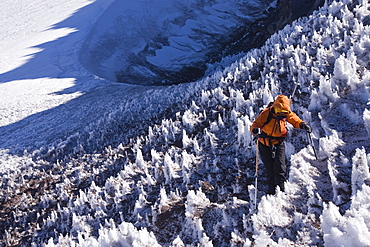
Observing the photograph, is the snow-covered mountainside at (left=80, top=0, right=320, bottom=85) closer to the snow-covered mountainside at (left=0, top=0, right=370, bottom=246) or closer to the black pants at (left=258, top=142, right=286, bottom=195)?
the snow-covered mountainside at (left=0, top=0, right=370, bottom=246)

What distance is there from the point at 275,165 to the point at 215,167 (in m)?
2.16

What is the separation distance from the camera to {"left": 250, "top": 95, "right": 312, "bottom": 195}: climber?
5.74 meters

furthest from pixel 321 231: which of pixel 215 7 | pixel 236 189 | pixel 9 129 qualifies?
Answer: pixel 215 7

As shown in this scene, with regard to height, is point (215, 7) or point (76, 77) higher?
point (215, 7)

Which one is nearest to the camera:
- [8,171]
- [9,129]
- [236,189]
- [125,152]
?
[236,189]

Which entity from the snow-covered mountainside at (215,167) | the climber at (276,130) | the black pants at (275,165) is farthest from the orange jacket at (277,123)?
the snow-covered mountainside at (215,167)

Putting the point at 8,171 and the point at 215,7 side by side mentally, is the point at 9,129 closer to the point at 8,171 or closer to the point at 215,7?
the point at 8,171

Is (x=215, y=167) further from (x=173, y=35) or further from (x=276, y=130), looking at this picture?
(x=173, y=35)

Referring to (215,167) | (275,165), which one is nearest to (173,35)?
(215,167)

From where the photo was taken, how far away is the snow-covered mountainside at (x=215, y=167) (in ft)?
16.9

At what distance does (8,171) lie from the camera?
1189 cm

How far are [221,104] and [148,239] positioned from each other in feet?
21.9

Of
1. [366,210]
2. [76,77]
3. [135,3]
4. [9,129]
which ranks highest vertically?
[135,3]

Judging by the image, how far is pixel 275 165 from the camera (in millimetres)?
5918
